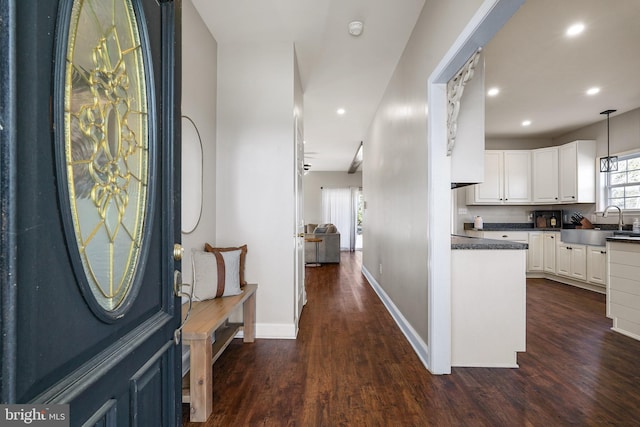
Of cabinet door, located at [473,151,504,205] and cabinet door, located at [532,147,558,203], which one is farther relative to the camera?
cabinet door, located at [473,151,504,205]

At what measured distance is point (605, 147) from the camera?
498 cm

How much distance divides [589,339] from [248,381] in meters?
3.11

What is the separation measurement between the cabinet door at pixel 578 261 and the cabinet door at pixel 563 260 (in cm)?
8

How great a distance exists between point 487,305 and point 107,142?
257cm

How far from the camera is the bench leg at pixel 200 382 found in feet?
5.57

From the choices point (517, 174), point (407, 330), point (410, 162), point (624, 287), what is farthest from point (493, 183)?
point (407, 330)

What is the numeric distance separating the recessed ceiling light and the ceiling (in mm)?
44

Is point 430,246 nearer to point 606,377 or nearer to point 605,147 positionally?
point 606,377

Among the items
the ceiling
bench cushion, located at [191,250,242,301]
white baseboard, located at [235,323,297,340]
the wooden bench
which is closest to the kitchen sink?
the ceiling

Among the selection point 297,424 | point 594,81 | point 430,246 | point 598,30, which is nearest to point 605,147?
point 594,81

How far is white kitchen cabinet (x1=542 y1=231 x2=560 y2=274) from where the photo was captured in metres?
5.36

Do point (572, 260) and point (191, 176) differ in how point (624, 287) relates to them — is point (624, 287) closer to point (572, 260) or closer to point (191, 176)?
point (572, 260)

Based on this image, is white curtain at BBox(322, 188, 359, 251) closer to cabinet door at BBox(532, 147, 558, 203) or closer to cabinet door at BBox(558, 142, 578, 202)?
cabinet door at BBox(532, 147, 558, 203)

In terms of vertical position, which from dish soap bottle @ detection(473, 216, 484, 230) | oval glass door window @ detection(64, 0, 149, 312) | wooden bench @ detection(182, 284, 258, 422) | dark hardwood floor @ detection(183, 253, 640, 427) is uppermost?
oval glass door window @ detection(64, 0, 149, 312)
